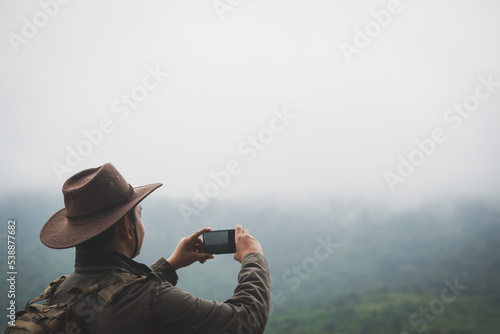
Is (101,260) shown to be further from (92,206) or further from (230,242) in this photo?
(230,242)

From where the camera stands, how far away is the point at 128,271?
0.90 m

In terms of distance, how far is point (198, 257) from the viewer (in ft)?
3.87

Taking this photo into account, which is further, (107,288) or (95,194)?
(95,194)

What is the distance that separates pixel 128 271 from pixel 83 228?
16 cm

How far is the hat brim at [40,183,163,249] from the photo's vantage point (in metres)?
0.88

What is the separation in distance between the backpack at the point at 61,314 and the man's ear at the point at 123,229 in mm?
134

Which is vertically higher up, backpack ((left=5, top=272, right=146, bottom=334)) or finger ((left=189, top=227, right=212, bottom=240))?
backpack ((left=5, top=272, right=146, bottom=334))

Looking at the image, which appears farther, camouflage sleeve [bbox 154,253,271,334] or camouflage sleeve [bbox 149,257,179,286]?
camouflage sleeve [bbox 149,257,179,286]

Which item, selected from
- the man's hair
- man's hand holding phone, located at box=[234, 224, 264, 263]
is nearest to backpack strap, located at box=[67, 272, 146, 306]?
the man's hair

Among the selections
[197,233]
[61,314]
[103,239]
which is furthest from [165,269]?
[61,314]

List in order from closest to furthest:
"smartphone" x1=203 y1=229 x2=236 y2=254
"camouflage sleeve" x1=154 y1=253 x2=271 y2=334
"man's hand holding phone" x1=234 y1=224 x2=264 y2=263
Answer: "camouflage sleeve" x1=154 y1=253 x2=271 y2=334 < "man's hand holding phone" x1=234 y1=224 x2=264 y2=263 < "smartphone" x1=203 y1=229 x2=236 y2=254

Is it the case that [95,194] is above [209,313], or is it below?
above

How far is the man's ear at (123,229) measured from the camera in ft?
3.10

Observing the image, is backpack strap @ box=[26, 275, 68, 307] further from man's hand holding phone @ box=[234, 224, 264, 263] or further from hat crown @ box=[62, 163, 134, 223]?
man's hand holding phone @ box=[234, 224, 264, 263]
